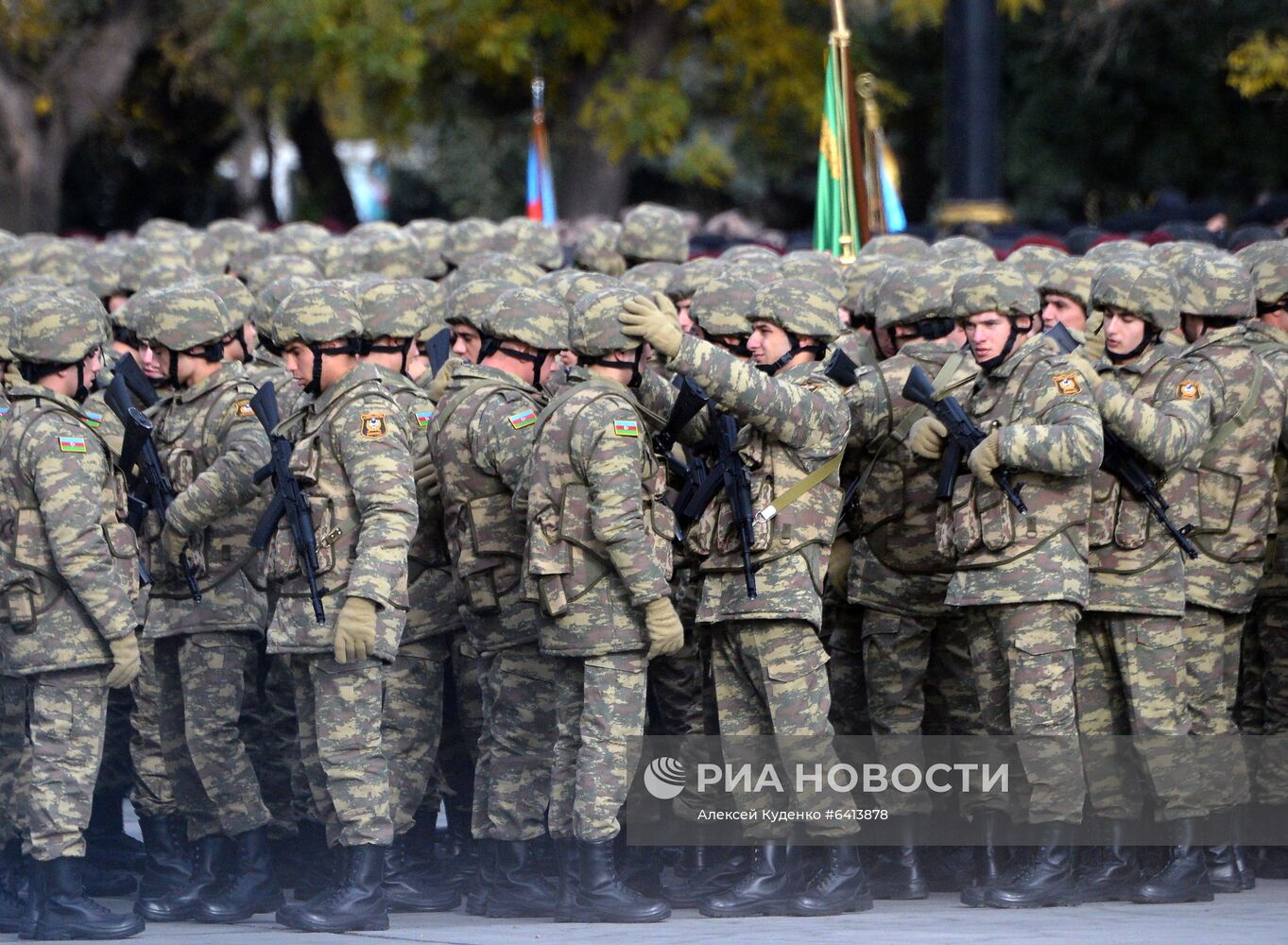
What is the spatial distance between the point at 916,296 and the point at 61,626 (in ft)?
10.5

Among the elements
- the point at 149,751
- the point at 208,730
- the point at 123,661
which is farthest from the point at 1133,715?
the point at 149,751

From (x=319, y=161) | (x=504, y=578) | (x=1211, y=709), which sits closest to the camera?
(x=504, y=578)

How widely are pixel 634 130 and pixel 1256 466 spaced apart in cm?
1430

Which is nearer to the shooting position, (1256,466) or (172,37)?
(1256,466)

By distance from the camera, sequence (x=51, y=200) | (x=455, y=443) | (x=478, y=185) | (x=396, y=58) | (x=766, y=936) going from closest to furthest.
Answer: (x=766, y=936)
(x=455, y=443)
(x=396, y=58)
(x=51, y=200)
(x=478, y=185)

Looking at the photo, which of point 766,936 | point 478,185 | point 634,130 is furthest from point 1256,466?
point 478,185

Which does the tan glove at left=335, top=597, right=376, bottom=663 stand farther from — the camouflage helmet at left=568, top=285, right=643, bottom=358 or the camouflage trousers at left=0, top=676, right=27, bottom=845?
the camouflage trousers at left=0, top=676, right=27, bottom=845

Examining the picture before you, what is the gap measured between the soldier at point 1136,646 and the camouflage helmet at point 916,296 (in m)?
0.56

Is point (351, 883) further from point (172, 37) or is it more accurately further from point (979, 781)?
point (172, 37)

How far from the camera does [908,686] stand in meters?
7.86

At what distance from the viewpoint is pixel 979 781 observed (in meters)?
7.67

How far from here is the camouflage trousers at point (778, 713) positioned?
283 inches

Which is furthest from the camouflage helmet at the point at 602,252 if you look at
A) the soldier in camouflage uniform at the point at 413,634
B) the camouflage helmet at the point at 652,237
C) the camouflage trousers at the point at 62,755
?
the camouflage trousers at the point at 62,755

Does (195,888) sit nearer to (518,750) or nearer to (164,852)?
(164,852)
